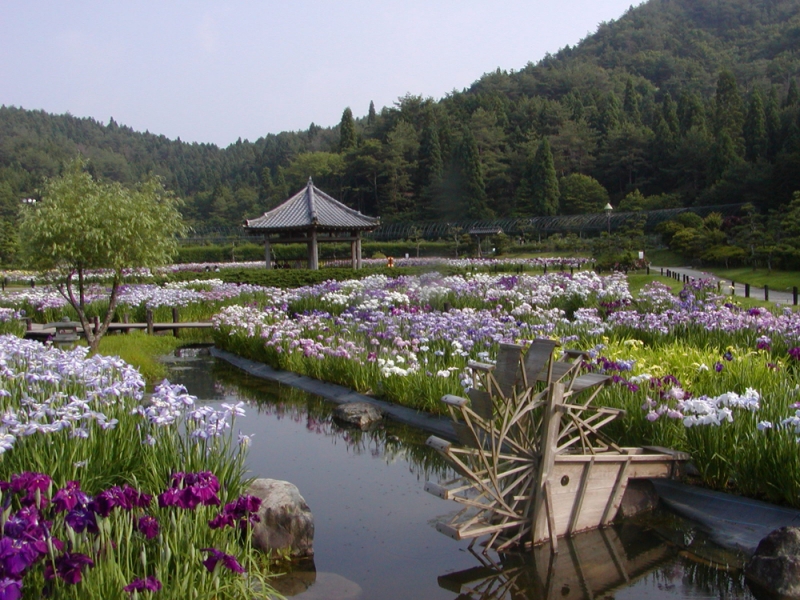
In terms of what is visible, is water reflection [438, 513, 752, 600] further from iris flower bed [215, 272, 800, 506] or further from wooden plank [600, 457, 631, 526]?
iris flower bed [215, 272, 800, 506]

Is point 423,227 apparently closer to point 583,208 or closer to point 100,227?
point 583,208

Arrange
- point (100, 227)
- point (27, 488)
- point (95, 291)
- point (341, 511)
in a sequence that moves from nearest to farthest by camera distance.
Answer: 1. point (27, 488)
2. point (341, 511)
3. point (100, 227)
4. point (95, 291)

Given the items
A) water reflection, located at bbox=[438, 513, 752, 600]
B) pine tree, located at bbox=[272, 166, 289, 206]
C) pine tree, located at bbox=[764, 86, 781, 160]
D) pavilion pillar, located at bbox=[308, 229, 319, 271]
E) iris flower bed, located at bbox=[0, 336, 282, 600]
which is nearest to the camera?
iris flower bed, located at bbox=[0, 336, 282, 600]

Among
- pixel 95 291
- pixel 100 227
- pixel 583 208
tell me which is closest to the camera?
pixel 100 227

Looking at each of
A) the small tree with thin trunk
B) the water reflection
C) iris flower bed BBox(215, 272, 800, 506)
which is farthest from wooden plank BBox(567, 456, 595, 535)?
the small tree with thin trunk

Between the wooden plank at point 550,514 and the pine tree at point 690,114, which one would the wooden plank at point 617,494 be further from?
the pine tree at point 690,114

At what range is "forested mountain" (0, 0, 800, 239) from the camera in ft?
190

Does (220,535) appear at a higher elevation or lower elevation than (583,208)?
lower

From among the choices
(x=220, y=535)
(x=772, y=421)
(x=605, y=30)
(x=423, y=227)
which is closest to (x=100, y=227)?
(x=220, y=535)

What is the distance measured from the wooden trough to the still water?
0.75 ft

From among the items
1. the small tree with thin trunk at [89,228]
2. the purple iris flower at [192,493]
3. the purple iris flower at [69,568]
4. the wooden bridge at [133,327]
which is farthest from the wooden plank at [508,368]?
the wooden bridge at [133,327]

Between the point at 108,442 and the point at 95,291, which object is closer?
the point at 108,442

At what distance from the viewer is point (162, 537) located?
4.14 metres

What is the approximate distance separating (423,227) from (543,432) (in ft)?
190
